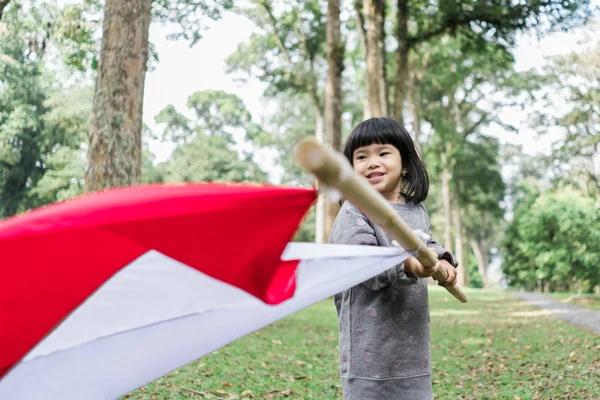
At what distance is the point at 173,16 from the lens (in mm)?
9000

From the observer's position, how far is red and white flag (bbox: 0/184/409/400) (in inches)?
58.5

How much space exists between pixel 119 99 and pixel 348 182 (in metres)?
4.45

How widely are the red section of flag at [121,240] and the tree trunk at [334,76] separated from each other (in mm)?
12280

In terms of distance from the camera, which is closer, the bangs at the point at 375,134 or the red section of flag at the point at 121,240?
the red section of flag at the point at 121,240

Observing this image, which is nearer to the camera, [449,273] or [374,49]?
[449,273]

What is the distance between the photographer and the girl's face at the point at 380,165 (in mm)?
2367

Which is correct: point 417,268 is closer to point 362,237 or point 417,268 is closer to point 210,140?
point 362,237

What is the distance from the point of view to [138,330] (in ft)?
5.38

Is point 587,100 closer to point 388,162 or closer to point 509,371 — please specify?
point 509,371

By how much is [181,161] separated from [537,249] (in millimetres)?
21217

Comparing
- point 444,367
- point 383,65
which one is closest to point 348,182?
point 444,367

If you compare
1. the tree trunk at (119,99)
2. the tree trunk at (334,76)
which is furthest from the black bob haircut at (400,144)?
the tree trunk at (334,76)

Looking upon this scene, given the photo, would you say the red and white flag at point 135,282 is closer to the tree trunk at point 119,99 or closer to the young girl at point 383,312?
the young girl at point 383,312

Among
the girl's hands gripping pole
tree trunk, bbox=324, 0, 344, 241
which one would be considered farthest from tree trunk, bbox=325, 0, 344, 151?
the girl's hands gripping pole
